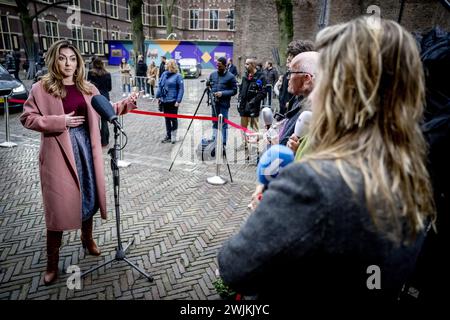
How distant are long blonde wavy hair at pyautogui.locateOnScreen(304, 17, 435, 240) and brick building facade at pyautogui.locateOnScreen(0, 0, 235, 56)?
20.3 meters

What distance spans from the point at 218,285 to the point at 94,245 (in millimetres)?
1555

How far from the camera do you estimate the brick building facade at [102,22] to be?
88.3 ft

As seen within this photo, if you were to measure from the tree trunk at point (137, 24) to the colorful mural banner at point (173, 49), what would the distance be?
11.4 metres

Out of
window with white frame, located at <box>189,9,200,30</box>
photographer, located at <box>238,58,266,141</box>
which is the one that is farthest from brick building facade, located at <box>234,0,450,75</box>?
window with white frame, located at <box>189,9,200,30</box>

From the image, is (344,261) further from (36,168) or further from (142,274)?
(36,168)

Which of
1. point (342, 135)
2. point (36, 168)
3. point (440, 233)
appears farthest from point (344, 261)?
point (36, 168)

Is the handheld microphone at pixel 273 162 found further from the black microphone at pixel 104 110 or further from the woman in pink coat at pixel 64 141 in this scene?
the woman in pink coat at pixel 64 141

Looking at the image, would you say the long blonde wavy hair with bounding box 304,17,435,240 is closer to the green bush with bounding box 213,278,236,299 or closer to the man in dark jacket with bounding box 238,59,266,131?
the green bush with bounding box 213,278,236,299

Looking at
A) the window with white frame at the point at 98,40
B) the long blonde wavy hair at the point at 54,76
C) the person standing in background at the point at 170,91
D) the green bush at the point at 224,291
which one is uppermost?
the window with white frame at the point at 98,40

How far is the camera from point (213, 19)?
49719mm

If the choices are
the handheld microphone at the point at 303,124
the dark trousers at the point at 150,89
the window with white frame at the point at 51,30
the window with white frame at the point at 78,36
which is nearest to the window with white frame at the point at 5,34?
the window with white frame at the point at 51,30

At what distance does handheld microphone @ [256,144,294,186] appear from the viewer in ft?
4.34

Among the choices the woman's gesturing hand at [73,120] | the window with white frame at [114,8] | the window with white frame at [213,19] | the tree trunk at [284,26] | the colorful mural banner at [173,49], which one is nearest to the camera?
the woman's gesturing hand at [73,120]

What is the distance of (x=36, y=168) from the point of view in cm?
576
